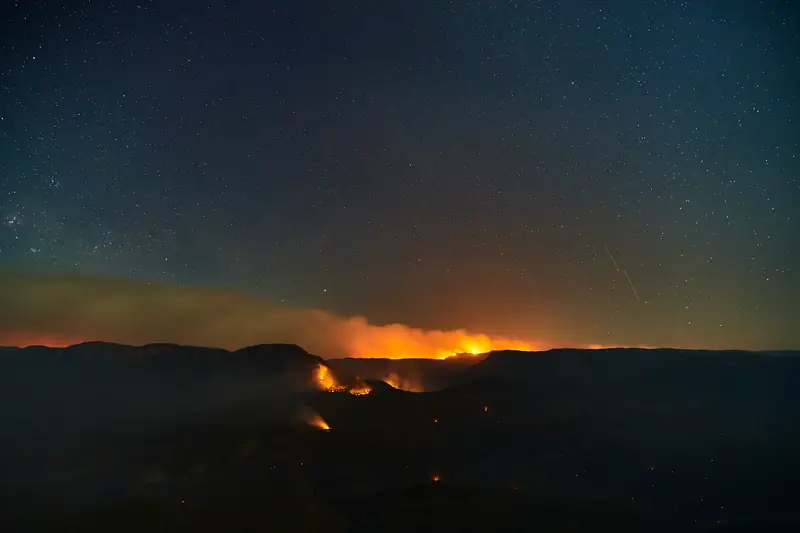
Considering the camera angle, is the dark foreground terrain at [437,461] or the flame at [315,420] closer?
the dark foreground terrain at [437,461]

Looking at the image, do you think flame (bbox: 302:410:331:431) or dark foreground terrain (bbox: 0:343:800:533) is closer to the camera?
dark foreground terrain (bbox: 0:343:800:533)

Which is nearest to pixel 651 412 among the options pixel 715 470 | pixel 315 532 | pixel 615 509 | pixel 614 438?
pixel 614 438

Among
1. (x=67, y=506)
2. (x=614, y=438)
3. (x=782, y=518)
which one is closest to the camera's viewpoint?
(x=782, y=518)

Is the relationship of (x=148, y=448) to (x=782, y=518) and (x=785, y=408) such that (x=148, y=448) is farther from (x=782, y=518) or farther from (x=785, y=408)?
(x=785, y=408)

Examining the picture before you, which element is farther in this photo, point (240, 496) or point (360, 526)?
point (240, 496)
